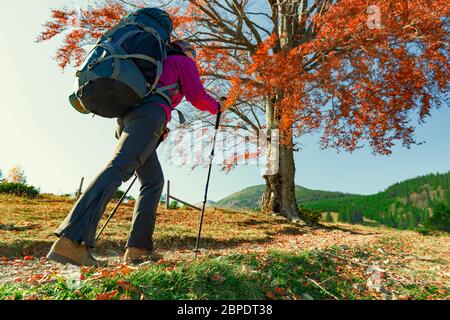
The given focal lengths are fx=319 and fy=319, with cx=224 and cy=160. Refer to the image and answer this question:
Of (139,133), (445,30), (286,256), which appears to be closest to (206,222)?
(286,256)

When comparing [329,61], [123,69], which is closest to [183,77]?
[123,69]

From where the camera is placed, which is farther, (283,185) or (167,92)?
(283,185)

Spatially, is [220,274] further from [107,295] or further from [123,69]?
[123,69]

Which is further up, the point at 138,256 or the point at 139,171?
the point at 139,171

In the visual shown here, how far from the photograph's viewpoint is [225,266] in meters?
2.52

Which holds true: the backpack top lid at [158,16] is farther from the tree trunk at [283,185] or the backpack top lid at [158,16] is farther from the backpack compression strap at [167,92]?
the tree trunk at [283,185]

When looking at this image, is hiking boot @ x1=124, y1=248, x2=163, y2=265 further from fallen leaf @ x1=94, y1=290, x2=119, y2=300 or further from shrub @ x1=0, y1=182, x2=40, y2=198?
shrub @ x1=0, y1=182, x2=40, y2=198

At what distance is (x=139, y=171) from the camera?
3275 mm

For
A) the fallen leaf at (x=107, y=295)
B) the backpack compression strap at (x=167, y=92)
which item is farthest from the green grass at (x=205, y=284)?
the backpack compression strap at (x=167, y=92)

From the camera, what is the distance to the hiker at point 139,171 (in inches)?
98.3

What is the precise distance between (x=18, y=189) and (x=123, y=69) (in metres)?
14.5

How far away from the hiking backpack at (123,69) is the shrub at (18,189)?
13627mm

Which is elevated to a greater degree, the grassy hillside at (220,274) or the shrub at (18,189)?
the shrub at (18,189)
